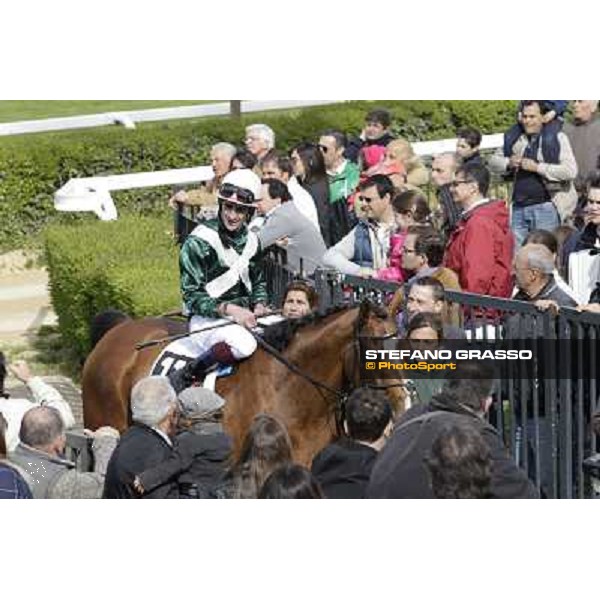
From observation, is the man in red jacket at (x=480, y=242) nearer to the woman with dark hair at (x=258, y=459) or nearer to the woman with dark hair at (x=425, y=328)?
the woman with dark hair at (x=425, y=328)

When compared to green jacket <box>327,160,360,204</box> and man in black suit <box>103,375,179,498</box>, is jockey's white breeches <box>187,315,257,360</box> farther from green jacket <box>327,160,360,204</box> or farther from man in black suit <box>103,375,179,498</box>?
green jacket <box>327,160,360,204</box>

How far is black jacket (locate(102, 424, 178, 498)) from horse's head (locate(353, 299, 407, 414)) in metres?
1.43

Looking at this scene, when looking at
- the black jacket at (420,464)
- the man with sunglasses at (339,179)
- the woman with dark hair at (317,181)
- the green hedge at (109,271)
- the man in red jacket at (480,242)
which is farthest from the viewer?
the green hedge at (109,271)

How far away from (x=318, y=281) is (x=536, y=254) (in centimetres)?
203

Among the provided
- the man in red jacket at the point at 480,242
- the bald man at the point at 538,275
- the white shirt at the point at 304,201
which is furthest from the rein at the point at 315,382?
the white shirt at the point at 304,201

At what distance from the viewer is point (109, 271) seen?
13.8 meters

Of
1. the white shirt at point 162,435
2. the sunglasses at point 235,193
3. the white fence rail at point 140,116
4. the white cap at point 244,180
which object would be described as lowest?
the white shirt at point 162,435

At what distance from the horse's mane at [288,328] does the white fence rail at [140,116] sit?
39.1 feet

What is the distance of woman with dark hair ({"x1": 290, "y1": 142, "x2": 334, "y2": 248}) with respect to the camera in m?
12.8

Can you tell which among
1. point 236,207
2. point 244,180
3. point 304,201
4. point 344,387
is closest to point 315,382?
point 344,387

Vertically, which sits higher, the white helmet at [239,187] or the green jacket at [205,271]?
the white helmet at [239,187]

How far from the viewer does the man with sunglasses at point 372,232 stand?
11.2m

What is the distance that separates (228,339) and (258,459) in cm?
257
